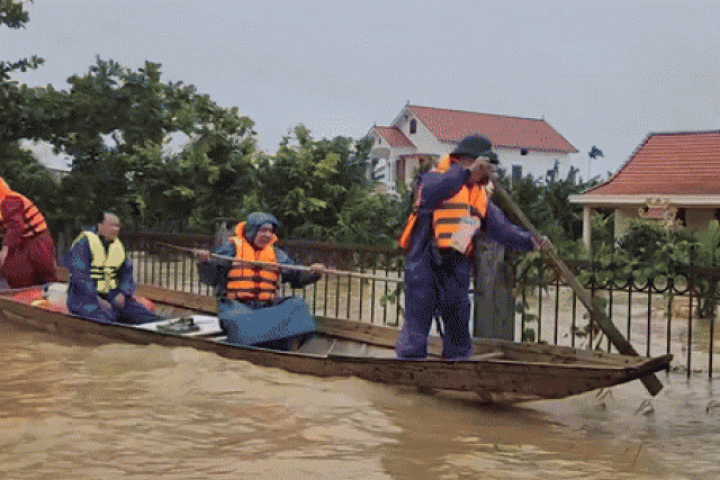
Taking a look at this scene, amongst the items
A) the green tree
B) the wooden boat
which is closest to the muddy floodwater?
the wooden boat

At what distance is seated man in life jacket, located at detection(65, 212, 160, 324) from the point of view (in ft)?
30.3

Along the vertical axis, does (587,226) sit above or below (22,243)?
above

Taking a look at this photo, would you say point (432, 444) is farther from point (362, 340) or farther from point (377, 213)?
point (377, 213)

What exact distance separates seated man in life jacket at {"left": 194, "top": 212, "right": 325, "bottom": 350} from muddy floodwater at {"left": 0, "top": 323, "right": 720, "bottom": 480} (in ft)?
1.86

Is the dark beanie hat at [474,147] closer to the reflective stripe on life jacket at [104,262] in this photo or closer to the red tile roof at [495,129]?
the reflective stripe on life jacket at [104,262]

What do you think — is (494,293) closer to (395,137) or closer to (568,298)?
(568,298)

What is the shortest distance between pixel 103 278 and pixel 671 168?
1830 centimetres

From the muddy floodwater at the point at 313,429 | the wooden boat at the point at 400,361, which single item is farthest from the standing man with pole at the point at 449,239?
the muddy floodwater at the point at 313,429

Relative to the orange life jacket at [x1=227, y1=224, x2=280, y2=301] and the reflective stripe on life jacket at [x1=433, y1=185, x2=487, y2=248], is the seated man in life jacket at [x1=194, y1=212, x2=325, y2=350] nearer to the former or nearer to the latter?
the orange life jacket at [x1=227, y1=224, x2=280, y2=301]

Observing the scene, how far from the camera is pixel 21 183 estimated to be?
17.3 meters

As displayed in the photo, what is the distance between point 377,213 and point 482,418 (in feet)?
51.1

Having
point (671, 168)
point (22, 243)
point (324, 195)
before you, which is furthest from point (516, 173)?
point (22, 243)

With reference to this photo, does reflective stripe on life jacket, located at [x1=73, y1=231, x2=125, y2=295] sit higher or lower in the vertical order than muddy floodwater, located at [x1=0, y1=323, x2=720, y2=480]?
higher

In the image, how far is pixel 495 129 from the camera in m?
42.7
